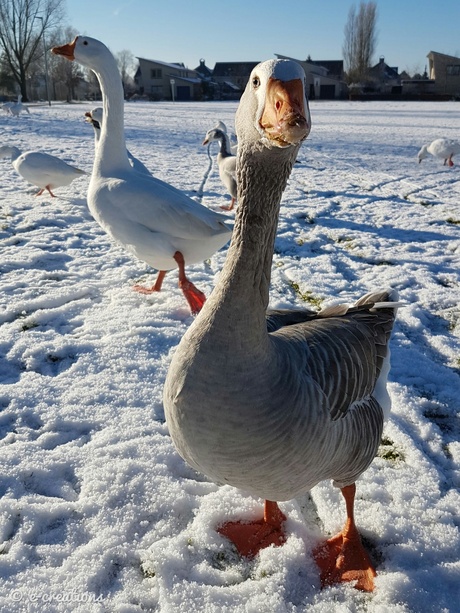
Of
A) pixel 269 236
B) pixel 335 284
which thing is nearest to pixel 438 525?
pixel 269 236

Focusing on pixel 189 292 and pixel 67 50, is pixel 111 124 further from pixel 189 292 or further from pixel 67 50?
pixel 189 292

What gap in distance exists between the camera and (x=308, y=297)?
175 inches

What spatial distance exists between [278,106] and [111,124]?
151 inches

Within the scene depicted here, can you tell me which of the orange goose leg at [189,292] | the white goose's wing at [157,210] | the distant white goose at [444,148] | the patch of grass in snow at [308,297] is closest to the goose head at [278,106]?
the white goose's wing at [157,210]

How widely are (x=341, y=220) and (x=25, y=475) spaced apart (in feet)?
19.1

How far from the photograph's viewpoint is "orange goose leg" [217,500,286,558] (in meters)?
2.09

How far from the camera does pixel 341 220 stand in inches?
276

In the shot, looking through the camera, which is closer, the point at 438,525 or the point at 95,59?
the point at 438,525

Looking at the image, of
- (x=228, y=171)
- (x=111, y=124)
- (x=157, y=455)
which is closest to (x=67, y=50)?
(x=111, y=124)

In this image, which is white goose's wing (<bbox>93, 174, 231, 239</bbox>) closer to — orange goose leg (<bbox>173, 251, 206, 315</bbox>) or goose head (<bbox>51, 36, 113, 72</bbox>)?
orange goose leg (<bbox>173, 251, 206, 315</bbox>)

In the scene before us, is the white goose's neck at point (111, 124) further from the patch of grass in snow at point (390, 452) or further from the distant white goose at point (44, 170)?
the patch of grass in snow at point (390, 452)

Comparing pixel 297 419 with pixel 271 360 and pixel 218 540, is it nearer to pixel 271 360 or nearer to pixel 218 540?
pixel 271 360

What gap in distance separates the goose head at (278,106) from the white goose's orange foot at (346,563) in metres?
1.72

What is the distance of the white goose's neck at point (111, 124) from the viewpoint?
14.9 ft
